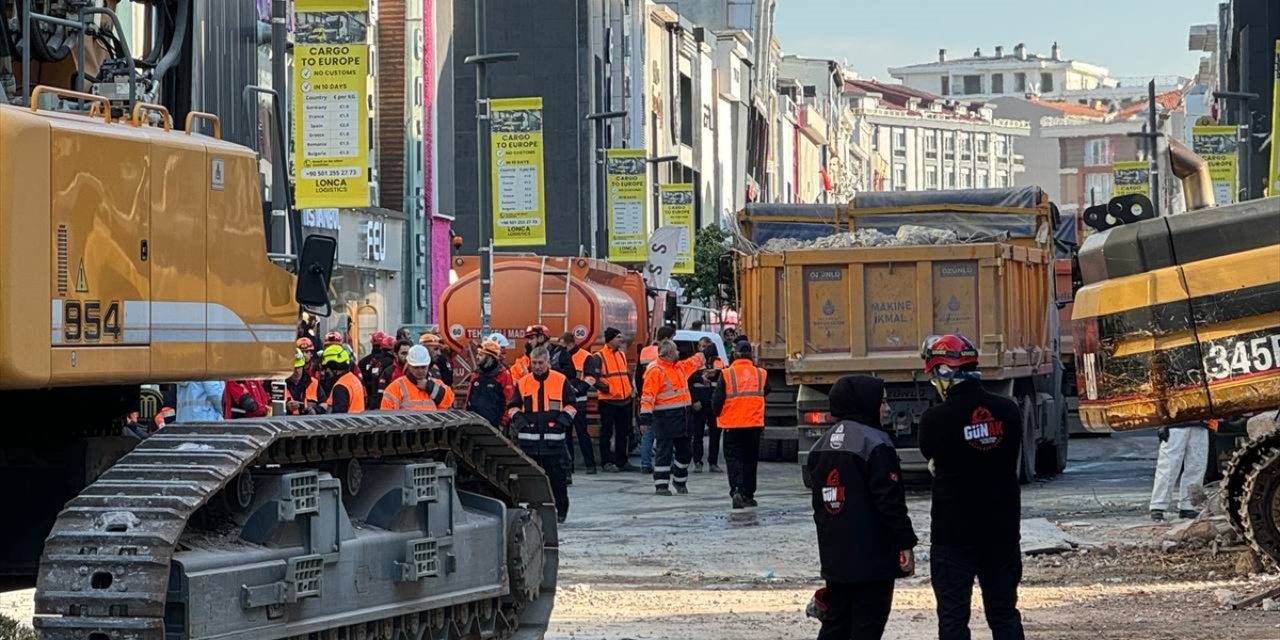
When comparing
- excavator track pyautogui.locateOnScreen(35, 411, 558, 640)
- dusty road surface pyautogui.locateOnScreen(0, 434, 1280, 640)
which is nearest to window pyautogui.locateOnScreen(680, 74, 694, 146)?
dusty road surface pyautogui.locateOnScreen(0, 434, 1280, 640)

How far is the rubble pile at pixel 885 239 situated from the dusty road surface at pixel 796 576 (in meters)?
2.70

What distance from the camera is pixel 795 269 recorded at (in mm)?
24500

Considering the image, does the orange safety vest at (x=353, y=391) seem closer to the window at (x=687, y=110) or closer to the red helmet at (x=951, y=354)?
the red helmet at (x=951, y=354)

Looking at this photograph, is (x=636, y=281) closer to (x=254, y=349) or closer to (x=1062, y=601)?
(x=1062, y=601)

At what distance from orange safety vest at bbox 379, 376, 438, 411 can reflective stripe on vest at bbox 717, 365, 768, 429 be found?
15.1 feet

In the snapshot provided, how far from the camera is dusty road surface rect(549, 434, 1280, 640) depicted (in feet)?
44.3

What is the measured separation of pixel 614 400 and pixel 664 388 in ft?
15.2

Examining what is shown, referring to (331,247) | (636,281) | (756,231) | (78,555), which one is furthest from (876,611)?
(636,281)

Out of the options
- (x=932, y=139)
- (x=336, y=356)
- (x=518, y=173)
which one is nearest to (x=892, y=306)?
(x=336, y=356)

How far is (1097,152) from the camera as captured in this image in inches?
7013

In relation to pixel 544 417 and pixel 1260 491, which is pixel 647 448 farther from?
pixel 1260 491

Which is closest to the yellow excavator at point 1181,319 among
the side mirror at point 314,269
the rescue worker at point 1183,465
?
the rescue worker at point 1183,465

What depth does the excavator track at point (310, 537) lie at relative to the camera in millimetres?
8367

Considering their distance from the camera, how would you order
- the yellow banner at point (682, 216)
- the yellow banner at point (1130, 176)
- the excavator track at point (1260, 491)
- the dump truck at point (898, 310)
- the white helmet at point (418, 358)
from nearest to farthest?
1. the excavator track at point (1260, 491)
2. the white helmet at point (418, 358)
3. the dump truck at point (898, 310)
4. the yellow banner at point (682, 216)
5. the yellow banner at point (1130, 176)
